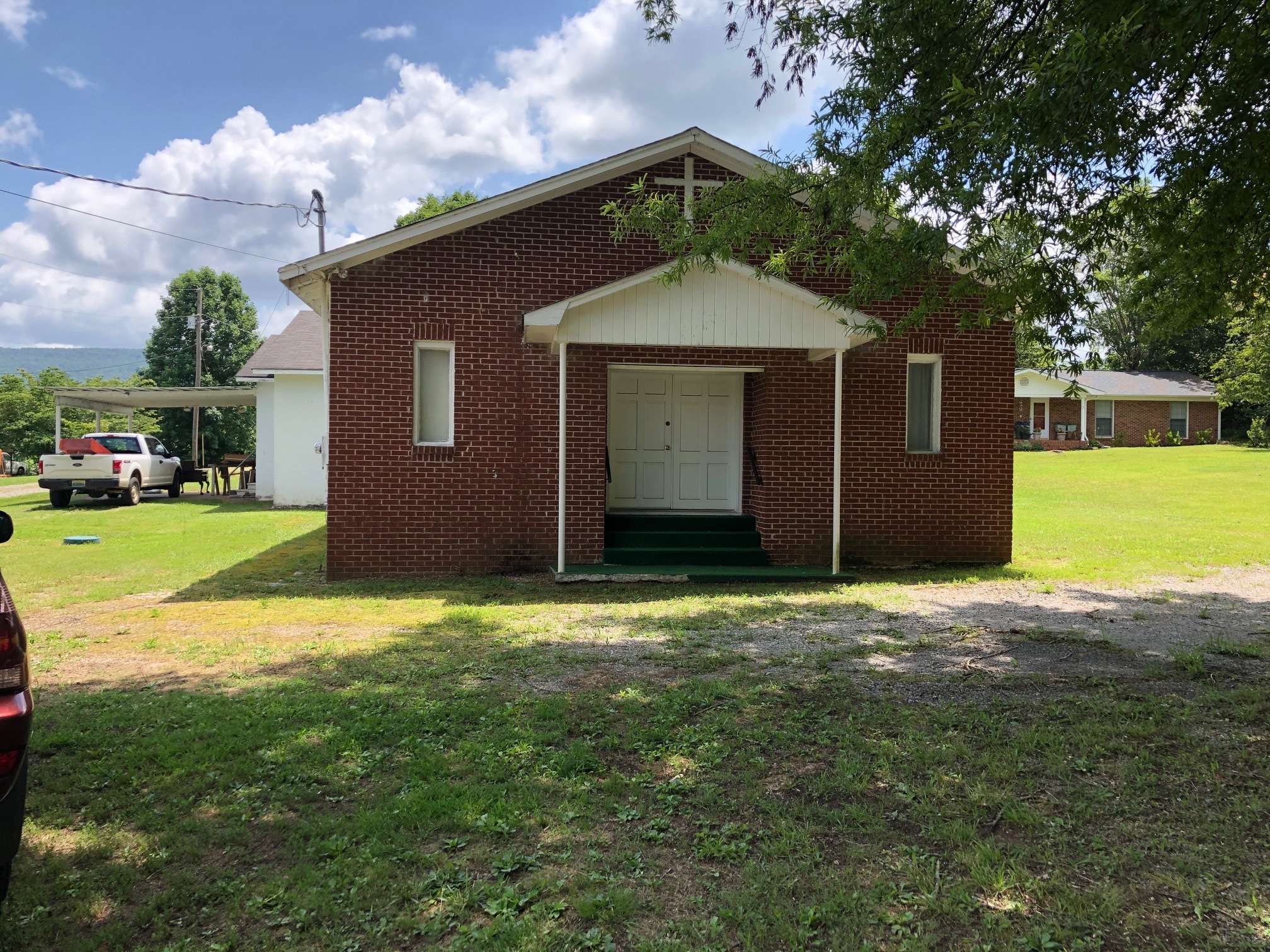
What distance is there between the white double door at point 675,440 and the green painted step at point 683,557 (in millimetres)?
1067

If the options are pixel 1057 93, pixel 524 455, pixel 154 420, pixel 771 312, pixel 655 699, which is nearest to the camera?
pixel 1057 93

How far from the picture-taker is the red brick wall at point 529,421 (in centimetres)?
1049

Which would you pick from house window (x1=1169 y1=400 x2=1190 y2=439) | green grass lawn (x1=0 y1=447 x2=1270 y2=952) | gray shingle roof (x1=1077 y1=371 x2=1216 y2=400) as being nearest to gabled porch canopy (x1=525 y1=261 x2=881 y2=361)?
green grass lawn (x1=0 y1=447 x2=1270 y2=952)

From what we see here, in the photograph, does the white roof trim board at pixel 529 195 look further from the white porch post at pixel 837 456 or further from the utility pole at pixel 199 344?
the utility pole at pixel 199 344

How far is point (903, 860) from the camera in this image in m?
3.35

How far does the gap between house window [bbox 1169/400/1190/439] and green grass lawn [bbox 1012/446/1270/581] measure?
6.74 metres

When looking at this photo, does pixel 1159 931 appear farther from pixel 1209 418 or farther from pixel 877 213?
pixel 1209 418

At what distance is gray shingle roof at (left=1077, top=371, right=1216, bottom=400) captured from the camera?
4209cm

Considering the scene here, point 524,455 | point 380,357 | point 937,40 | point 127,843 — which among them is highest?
point 937,40

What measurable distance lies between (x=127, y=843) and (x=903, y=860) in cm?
312

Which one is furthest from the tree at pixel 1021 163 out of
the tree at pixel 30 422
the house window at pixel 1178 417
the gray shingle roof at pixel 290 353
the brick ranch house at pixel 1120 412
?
the tree at pixel 30 422

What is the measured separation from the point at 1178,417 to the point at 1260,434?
4.60 meters

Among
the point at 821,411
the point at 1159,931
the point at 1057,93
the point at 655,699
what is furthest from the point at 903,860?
the point at 821,411

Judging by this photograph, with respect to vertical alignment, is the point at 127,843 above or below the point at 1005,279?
below
